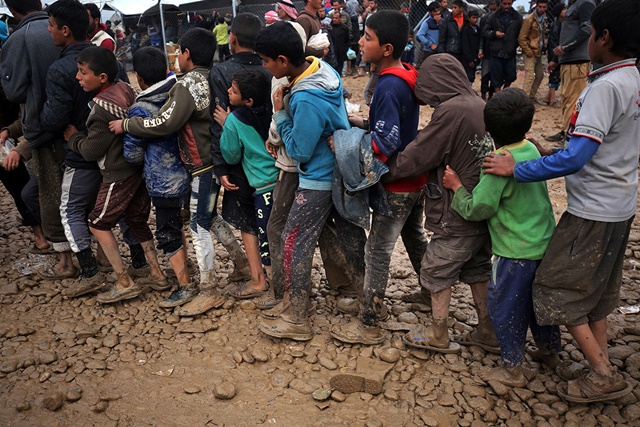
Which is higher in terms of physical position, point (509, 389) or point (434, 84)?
point (434, 84)

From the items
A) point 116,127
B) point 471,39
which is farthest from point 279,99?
point 471,39

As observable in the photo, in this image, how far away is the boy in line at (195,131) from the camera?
3.75 m

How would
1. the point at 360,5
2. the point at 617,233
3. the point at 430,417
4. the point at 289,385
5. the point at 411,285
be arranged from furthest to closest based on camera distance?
1. the point at 360,5
2. the point at 411,285
3. the point at 289,385
4. the point at 430,417
5. the point at 617,233

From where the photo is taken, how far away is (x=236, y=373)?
11.3 feet

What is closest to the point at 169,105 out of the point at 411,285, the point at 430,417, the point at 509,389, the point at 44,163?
the point at 44,163

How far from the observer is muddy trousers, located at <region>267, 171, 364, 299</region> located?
3.63m

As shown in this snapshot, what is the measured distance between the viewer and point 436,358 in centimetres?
342

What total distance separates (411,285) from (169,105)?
234 cm

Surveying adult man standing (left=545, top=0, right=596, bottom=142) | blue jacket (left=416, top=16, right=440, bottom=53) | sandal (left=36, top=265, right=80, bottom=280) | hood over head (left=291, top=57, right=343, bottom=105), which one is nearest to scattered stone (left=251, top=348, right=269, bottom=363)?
hood over head (left=291, top=57, right=343, bottom=105)

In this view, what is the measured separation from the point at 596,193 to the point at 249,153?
2.20 m

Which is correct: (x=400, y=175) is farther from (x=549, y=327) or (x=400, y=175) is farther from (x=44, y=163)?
(x=44, y=163)

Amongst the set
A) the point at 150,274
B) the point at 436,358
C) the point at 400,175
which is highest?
the point at 400,175

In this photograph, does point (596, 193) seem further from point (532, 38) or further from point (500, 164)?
point (532, 38)

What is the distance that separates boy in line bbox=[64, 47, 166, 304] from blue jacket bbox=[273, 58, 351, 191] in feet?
4.66
